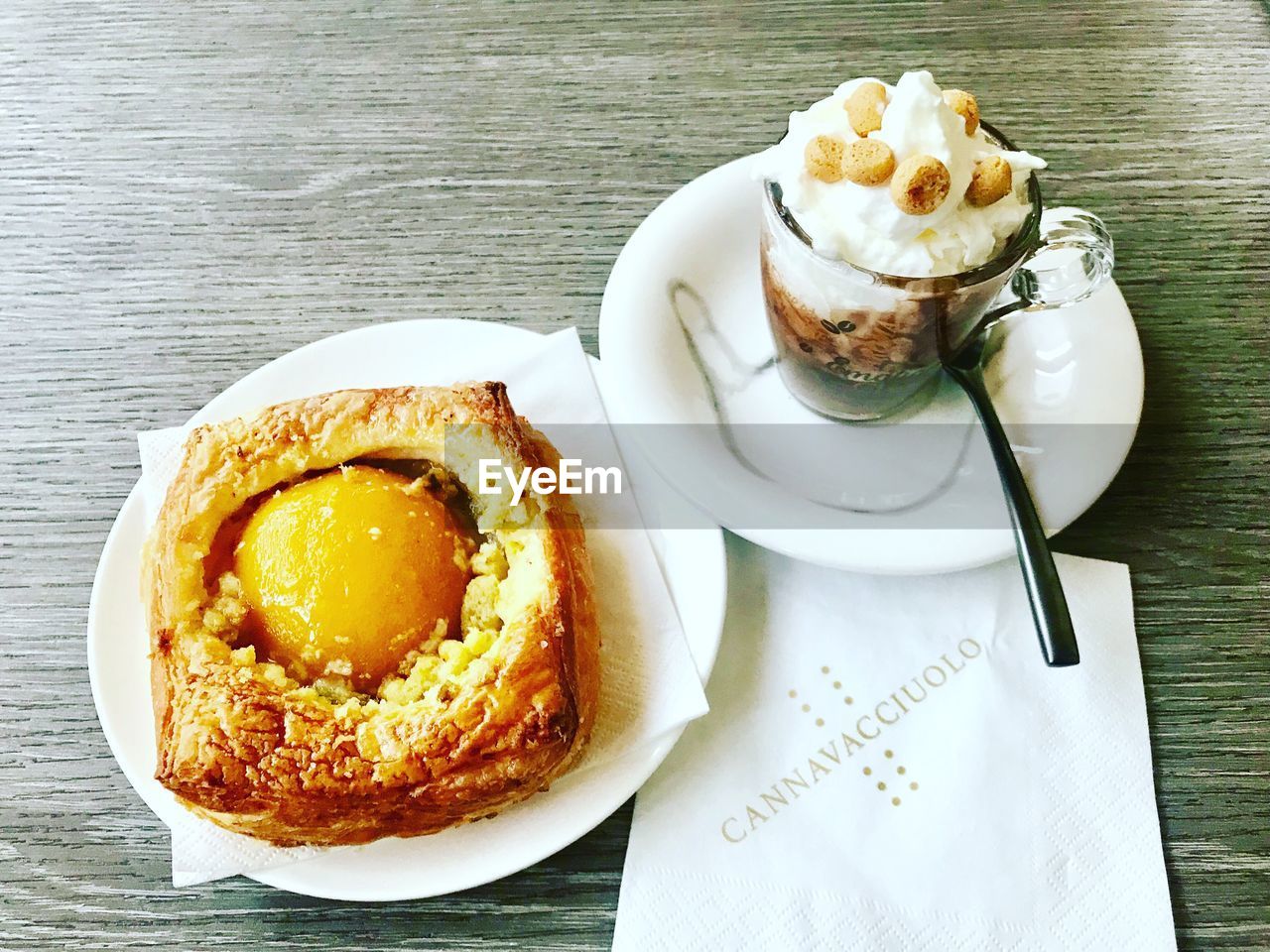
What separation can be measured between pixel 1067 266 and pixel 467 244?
2.49 ft

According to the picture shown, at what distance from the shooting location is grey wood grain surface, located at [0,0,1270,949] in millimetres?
967

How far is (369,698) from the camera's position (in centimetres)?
96

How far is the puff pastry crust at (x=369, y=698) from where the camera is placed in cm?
Answer: 87

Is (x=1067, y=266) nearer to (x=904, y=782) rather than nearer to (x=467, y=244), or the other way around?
(x=904, y=782)

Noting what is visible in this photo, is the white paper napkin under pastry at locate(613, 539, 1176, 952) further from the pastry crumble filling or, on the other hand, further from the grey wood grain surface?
the pastry crumble filling

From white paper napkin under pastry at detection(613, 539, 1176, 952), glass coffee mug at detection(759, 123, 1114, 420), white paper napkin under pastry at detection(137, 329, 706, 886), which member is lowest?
white paper napkin under pastry at detection(613, 539, 1176, 952)

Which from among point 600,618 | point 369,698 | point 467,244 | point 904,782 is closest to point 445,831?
point 369,698

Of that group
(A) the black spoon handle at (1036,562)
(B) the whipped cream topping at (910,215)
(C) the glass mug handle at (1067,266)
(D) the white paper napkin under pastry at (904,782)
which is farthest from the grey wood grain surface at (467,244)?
(B) the whipped cream topping at (910,215)

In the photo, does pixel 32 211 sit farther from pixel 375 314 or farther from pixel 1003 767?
pixel 1003 767

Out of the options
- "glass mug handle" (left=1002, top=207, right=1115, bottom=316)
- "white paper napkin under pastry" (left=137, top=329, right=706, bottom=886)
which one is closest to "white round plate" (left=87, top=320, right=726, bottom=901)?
"white paper napkin under pastry" (left=137, top=329, right=706, bottom=886)

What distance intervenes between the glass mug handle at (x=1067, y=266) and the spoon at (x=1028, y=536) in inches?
3.2

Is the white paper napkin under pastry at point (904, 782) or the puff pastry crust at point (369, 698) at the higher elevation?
the puff pastry crust at point (369, 698)

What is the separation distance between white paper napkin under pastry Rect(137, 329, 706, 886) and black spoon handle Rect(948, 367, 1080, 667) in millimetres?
343

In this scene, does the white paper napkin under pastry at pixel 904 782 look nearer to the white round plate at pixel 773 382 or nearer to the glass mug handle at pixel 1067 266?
the white round plate at pixel 773 382
